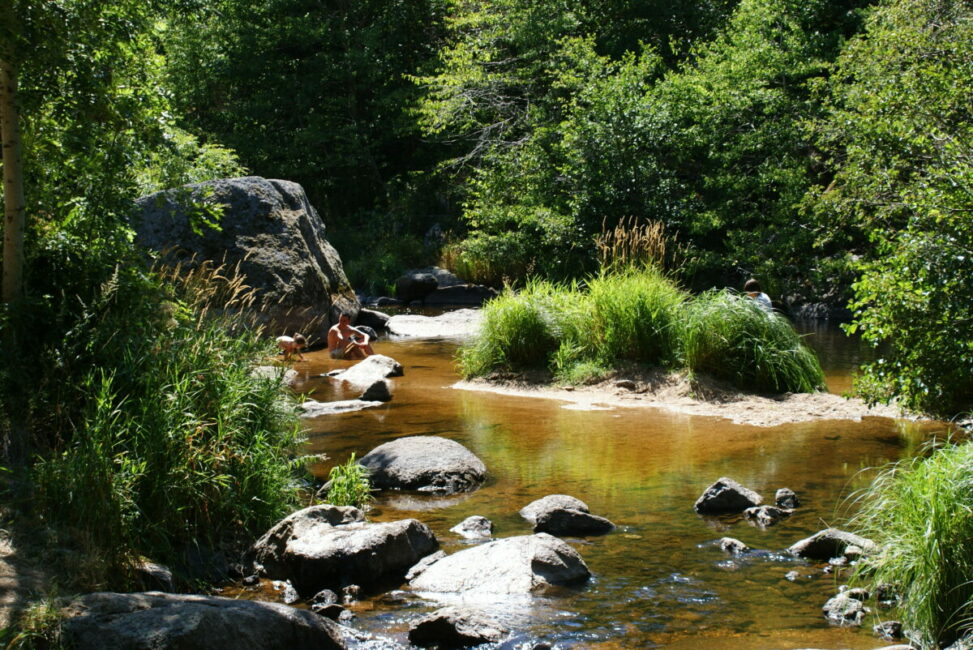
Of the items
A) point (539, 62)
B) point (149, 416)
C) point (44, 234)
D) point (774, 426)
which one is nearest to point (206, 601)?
point (149, 416)

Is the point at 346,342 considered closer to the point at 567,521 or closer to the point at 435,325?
the point at 435,325

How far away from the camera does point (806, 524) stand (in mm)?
6863

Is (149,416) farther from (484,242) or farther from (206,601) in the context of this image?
(484,242)

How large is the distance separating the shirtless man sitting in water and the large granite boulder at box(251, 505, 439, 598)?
8858 mm

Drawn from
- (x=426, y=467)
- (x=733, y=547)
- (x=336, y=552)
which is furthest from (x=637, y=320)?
(x=336, y=552)

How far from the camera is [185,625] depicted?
4406 mm

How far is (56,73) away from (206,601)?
3.93 m

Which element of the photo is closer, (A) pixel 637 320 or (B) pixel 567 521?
(B) pixel 567 521

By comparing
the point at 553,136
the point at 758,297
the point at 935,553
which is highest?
the point at 553,136

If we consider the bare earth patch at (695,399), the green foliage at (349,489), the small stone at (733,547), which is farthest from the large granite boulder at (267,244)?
the small stone at (733,547)

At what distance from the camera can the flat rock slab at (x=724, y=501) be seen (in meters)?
7.20

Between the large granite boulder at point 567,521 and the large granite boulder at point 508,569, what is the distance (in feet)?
2.22

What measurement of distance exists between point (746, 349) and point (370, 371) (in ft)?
17.1

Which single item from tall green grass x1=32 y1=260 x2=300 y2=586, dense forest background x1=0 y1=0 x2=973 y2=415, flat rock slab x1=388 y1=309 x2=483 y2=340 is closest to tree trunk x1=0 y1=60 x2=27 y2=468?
dense forest background x1=0 y1=0 x2=973 y2=415
